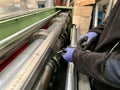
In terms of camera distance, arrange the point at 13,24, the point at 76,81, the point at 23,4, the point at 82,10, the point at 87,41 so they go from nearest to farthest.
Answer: the point at 76,81 < the point at 87,41 < the point at 13,24 < the point at 23,4 < the point at 82,10

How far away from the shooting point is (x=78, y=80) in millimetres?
935

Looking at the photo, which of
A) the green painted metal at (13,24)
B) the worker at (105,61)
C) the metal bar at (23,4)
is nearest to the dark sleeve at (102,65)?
the worker at (105,61)

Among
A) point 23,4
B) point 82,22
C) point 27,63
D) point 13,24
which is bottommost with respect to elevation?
point 82,22

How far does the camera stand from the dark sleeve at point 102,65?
72cm

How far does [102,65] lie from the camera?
758 mm

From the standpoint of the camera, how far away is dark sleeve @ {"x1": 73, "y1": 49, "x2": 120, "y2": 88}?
72cm

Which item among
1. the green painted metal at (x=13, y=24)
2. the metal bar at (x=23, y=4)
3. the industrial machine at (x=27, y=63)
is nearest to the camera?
the industrial machine at (x=27, y=63)

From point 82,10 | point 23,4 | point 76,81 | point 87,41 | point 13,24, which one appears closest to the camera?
point 76,81

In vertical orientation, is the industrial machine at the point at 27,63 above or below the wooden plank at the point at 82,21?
Result: above

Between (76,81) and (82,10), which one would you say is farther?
(82,10)

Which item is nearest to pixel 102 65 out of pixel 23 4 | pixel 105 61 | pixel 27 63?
pixel 105 61

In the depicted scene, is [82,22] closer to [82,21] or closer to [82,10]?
[82,21]

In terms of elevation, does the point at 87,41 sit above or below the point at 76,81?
above

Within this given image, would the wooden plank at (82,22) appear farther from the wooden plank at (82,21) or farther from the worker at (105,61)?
the worker at (105,61)
